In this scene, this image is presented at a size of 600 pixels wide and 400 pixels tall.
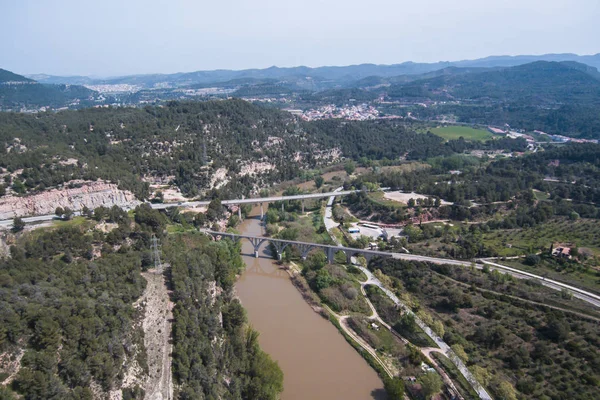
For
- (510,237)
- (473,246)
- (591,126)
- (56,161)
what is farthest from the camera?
(591,126)

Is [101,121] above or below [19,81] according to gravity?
below

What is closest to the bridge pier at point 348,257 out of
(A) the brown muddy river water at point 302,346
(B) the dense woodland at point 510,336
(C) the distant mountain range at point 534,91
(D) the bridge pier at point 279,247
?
(A) the brown muddy river water at point 302,346

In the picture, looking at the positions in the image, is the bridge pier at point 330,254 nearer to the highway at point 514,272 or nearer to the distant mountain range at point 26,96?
the highway at point 514,272

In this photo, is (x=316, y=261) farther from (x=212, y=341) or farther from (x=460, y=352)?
(x=460, y=352)

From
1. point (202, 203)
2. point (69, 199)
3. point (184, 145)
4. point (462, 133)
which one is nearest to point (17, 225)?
point (69, 199)

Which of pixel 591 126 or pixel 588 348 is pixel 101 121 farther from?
pixel 591 126

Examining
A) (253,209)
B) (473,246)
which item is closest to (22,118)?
(253,209)

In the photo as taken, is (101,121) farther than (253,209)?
Yes
